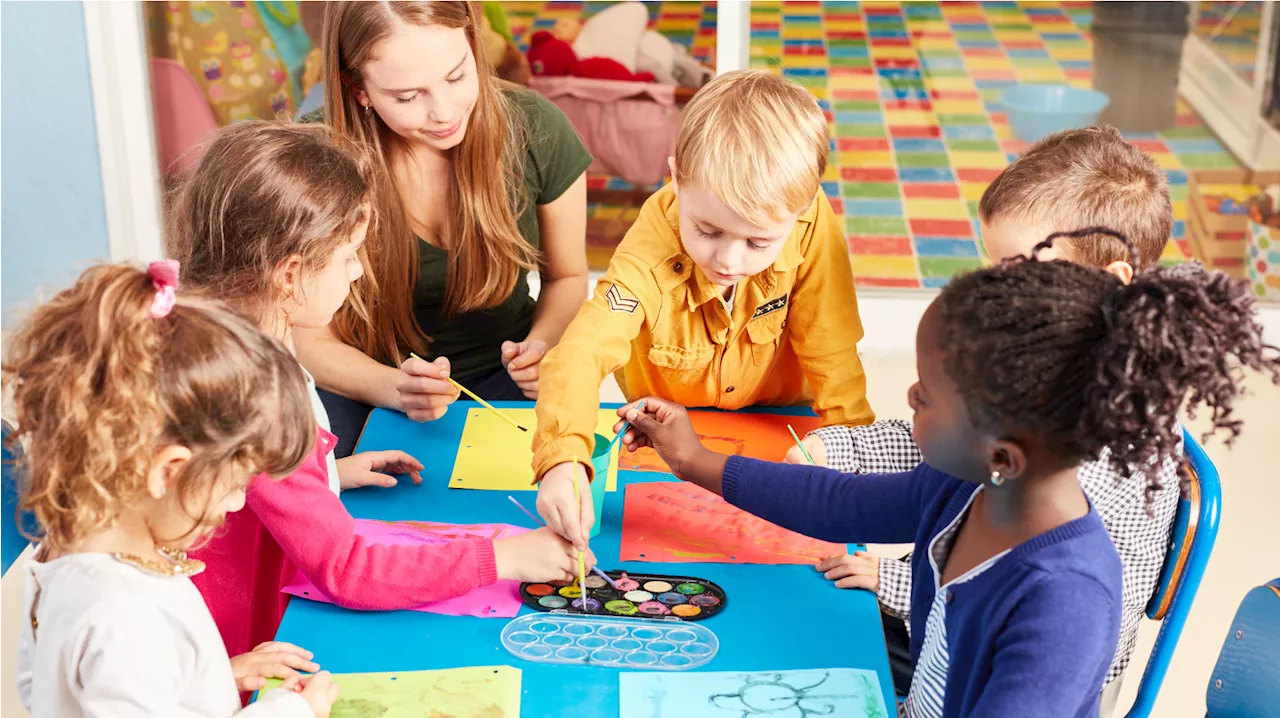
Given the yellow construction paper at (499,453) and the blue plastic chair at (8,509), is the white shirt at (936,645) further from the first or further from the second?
the blue plastic chair at (8,509)

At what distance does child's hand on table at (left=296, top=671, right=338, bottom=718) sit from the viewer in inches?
41.8

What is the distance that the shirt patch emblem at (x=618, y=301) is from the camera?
156cm

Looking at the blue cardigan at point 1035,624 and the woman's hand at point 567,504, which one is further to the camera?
the woman's hand at point 567,504

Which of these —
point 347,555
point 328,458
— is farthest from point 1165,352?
point 328,458

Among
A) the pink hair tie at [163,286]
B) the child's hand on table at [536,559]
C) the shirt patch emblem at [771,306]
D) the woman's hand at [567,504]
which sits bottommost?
the child's hand on table at [536,559]

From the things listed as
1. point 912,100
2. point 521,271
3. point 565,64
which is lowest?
point 521,271

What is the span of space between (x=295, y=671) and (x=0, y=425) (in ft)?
1.58

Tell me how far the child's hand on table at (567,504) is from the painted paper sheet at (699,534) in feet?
0.23

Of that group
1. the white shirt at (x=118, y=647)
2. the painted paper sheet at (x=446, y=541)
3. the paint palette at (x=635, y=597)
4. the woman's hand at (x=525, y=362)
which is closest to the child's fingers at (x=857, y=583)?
the paint palette at (x=635, y=597)

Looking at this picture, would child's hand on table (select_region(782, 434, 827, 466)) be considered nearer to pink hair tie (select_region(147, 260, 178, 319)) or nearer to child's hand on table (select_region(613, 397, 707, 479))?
child's hand on table (select_region(613, 397, 707, 479))

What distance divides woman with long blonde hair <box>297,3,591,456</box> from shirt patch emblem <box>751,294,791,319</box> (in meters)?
0.36

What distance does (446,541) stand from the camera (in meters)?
1.32

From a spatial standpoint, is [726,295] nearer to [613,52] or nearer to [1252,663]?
[1252,663]

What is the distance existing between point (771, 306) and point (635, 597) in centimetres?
52
